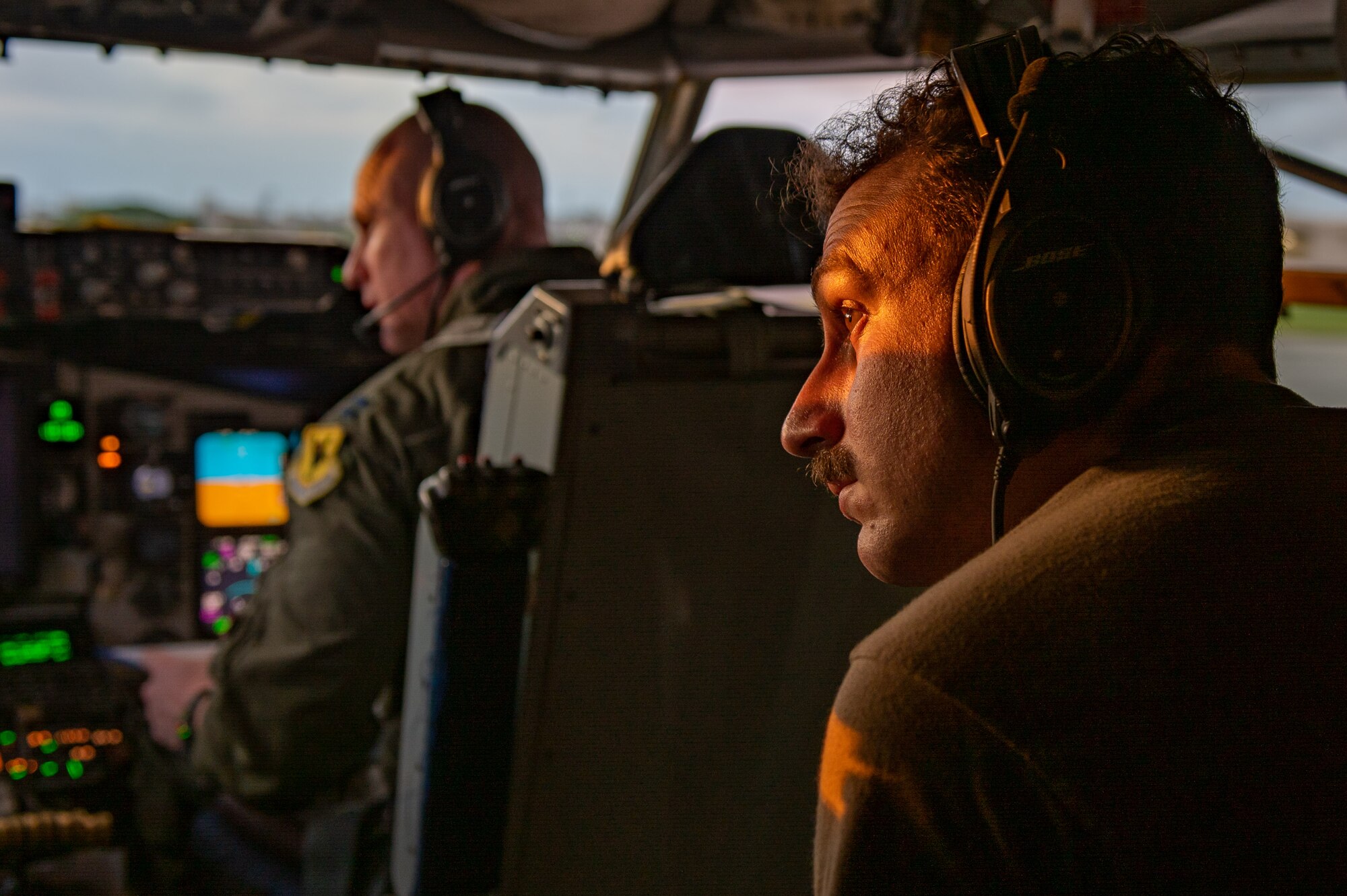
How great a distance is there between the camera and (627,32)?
2.27m

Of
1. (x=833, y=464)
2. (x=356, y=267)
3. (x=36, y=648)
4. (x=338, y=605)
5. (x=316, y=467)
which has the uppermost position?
(x=833, y=464)

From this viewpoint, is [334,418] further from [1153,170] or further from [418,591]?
[1153,170]

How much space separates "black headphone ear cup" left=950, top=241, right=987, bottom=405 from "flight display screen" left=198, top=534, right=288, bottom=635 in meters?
Answer: 2.24

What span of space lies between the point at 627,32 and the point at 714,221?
112cm

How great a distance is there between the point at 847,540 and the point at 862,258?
1.58ft

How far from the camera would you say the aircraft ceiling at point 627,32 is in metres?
1.68

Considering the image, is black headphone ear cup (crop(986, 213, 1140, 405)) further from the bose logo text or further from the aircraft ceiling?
the aircraft ceiling

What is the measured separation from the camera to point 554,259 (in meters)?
1.69

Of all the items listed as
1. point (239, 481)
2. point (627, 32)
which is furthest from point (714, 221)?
point (239, 481)

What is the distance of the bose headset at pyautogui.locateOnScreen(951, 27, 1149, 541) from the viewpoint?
534mm

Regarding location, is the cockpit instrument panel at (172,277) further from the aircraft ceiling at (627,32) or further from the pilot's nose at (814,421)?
the pilot's nose at (814,421)

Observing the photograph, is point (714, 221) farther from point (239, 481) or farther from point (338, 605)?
point (239, 481)

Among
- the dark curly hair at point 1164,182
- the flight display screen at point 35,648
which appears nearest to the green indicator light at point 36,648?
the flight display screen at point 35,648

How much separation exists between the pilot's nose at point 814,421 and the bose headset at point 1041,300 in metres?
0.14
